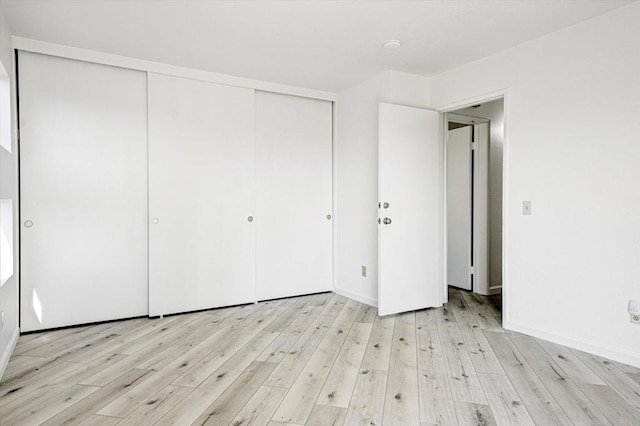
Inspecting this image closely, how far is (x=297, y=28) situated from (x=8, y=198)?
2462mm

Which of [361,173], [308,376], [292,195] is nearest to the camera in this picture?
[308,376]

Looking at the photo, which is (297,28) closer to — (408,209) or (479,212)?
(408,209)

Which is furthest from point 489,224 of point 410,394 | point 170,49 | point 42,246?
point 42,246

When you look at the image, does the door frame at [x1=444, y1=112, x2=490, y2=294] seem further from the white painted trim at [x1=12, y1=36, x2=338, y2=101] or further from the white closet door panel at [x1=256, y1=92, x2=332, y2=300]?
the white painted trim at [x1=12, y1=36, x2=338, y2=101]

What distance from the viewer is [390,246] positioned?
367 cm

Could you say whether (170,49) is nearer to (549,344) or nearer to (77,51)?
(77,51)

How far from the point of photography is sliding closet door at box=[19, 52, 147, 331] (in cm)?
315

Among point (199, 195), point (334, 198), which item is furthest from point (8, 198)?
point (334, 198)

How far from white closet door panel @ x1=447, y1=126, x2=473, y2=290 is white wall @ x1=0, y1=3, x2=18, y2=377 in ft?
14.7

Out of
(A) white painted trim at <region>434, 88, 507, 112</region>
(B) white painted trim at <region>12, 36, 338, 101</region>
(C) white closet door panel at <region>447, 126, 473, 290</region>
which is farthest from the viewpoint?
(C) white closet door panel at <region>447, 126, 473, 290</region>

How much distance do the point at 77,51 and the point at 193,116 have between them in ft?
3.50

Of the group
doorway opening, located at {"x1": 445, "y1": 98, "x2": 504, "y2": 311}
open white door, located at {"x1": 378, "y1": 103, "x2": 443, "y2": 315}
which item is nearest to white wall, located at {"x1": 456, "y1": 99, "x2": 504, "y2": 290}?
doorway opening, located at {"x1": 445, "y1": 98, "x2": 504, "y2": 311}

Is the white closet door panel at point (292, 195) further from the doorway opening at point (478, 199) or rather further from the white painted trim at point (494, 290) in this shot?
the white painted trim at point (494, 290)

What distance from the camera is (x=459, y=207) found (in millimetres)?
4762
